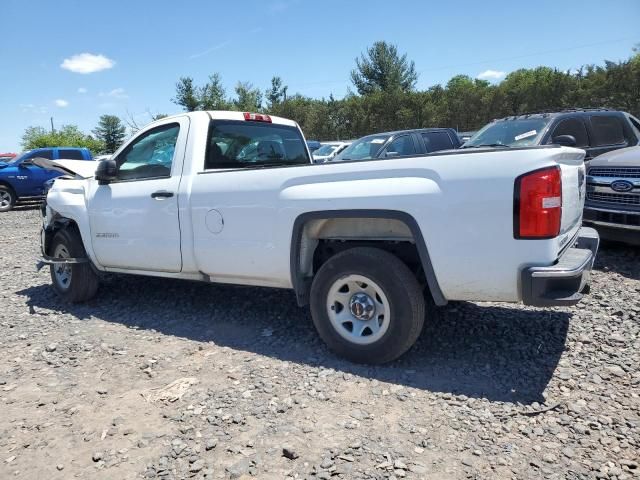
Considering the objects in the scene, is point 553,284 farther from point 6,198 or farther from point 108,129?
point 108,129

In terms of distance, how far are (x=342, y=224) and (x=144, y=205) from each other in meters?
2.01

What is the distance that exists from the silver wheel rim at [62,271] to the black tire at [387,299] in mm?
3300

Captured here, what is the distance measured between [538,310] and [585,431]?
6.33 feet

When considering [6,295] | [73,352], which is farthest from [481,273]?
[6,295]

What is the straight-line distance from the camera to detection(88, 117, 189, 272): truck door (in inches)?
176

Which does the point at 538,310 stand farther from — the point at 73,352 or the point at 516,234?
the point at 73,352

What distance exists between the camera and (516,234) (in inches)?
116

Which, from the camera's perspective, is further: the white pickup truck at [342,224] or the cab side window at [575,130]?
the cab side window at [575,130]

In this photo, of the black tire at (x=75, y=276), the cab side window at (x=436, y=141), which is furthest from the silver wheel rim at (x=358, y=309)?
the cab side window at (x=436, y=141)

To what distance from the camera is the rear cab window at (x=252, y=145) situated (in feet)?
15.1

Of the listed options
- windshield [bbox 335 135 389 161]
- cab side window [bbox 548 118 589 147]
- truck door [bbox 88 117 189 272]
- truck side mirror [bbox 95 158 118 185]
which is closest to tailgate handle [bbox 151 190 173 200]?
truck door [bbox 88 117 189 272]

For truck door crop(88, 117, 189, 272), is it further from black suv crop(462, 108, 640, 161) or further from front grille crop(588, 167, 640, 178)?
front grille crop(588, 167, 640, 178)

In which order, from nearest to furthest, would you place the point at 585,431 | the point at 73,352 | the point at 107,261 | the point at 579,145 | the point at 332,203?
the point at 585,431 < the point at 332,203 < the point at 73,352 < the point at 107,261 < the point at 579,145

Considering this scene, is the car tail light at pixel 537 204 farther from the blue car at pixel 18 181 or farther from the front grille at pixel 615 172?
the blue car at pixel 18 181
